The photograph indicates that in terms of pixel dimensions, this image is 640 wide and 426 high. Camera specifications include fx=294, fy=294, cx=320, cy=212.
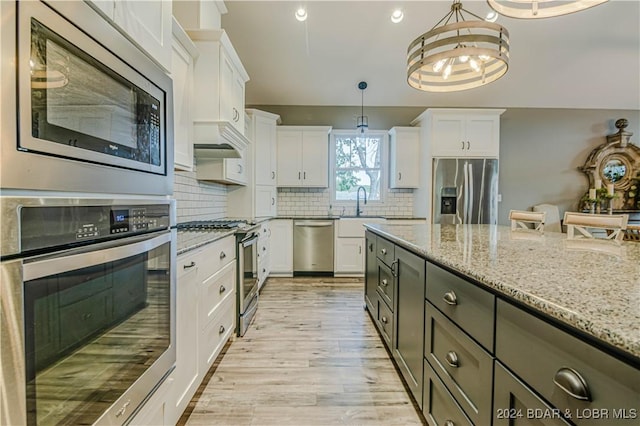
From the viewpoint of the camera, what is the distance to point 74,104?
70 cm

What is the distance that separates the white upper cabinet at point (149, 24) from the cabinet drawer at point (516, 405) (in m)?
1.52

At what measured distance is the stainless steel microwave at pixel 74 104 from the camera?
22.0 inches

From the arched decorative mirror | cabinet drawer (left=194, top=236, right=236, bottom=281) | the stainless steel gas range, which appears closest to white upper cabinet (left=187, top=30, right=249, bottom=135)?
the stainless steel gas range

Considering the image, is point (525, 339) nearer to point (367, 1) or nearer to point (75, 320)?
point (75, 320)

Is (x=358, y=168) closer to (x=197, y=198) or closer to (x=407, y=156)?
(x=407, y=156)

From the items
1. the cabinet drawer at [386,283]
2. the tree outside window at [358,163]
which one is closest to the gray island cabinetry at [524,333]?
the cabinet drawer at [386,283]

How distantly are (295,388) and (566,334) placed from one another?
1.60 meters

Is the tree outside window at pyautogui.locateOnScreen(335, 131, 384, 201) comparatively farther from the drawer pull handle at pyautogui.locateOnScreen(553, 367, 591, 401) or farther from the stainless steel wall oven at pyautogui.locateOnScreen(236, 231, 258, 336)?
the drawer pull handle at pyautogui.locateOnScreen(553, 367, 591, 401)

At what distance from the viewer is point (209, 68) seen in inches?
88.9

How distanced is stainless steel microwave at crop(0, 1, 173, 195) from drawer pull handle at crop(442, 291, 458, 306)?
46.0 inches

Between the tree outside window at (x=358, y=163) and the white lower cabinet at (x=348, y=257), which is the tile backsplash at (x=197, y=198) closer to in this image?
the white lower cabinet at (x=348, y=257)

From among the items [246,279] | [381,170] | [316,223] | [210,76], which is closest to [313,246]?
[316,223]

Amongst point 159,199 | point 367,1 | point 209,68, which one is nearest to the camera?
point 159,199

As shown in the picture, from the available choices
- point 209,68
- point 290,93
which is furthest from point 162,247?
point 290,93
